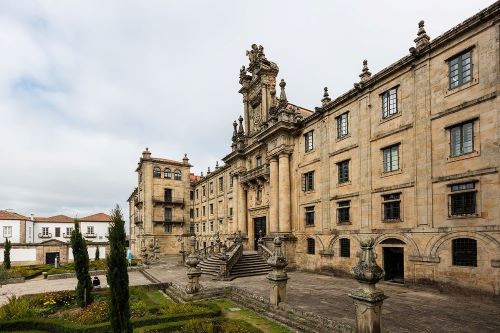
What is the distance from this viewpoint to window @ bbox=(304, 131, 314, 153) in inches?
1076

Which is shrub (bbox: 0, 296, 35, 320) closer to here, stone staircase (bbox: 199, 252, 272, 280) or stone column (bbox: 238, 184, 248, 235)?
stone staircase (bbox: 199, 252, 272, 280)

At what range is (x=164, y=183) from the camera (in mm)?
55312

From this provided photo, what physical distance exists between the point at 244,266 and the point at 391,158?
1390cm

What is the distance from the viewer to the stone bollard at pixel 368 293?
9.19 meters

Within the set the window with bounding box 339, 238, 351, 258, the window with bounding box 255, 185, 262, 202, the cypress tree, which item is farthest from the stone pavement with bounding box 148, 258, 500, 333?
the window with bounding box 255, 185, 262, 202

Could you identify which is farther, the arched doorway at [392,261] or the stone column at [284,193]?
the stone column at [284,193]

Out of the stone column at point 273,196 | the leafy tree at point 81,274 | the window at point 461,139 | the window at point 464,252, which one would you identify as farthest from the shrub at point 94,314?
the window at point 461,139

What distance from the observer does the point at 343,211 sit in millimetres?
23500

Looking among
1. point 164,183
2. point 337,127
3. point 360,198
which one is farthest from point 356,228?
point 164,183

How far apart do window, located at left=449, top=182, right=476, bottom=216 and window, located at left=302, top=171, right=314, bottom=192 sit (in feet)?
38.5

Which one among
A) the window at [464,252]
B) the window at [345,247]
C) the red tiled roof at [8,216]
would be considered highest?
the window at [464,252]

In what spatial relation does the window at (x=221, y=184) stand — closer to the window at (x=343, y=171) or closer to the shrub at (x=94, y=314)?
the window at (x=343, y=171)

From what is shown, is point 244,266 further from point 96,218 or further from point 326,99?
point 96,218

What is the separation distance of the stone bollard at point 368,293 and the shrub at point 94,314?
1071 cm
